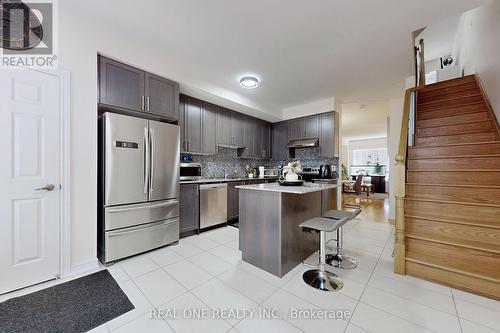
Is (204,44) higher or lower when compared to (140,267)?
higher

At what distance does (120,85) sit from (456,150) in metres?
4.54

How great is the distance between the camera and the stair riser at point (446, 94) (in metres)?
3.31

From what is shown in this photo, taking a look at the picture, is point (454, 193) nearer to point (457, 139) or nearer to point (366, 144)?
point (457, 139)

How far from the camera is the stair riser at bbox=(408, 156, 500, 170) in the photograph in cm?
236

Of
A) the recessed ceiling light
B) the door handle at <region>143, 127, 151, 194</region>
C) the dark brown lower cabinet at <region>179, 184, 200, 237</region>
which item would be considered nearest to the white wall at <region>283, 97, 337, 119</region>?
the recessed ceiling light

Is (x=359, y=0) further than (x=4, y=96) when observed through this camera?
Yes

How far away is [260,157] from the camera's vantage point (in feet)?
17.7

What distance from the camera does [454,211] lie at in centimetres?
217

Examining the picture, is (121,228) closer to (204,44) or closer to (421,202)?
(204,44)

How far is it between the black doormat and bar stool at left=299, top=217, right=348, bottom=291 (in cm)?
167

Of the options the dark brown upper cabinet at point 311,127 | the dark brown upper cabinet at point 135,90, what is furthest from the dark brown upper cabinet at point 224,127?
the dark brown upper cabinet at point 311,127

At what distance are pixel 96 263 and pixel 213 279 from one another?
1407 millimetres

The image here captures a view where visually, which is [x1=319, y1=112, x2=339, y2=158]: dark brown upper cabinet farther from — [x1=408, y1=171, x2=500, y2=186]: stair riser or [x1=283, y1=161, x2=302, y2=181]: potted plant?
[x1=283, y1=161, x2=302, y2=181]: potted plant

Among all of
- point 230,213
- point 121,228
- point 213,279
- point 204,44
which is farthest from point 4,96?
point 230,213
